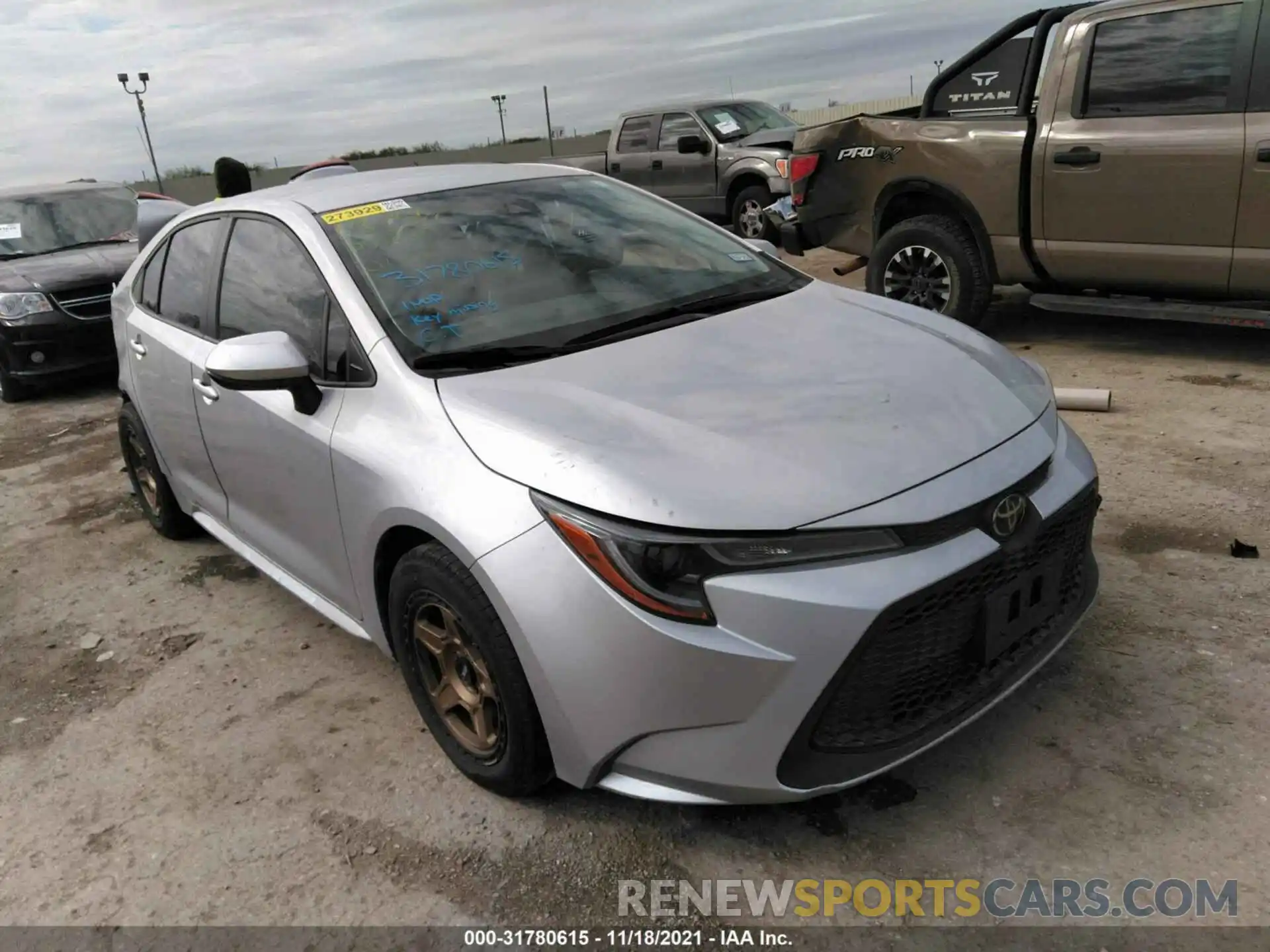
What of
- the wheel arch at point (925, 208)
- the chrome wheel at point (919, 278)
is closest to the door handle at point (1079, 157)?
the wheel arch at point (925, 208)

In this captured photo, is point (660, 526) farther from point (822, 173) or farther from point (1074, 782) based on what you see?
point (822, 173)

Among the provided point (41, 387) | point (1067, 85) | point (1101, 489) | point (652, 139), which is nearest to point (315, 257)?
point (1101, 489)

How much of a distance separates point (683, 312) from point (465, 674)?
1.26m

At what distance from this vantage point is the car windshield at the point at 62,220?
28.0 feet

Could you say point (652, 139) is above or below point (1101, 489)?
above

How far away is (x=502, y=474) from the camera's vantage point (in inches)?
92.0

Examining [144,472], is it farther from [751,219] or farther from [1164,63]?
[751,219]

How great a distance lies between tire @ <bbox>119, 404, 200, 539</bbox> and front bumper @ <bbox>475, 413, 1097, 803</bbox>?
283cm

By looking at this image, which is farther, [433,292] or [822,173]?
[822,173]

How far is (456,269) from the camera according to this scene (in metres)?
3.05

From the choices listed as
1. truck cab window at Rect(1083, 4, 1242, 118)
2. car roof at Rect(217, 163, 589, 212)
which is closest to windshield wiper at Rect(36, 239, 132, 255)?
car roof at Rect(217, 163, 589, 212)

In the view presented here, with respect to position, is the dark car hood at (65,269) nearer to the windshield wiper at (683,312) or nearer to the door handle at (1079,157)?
the windshield wiper at (683,312)

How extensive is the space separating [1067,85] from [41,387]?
775 centimetres

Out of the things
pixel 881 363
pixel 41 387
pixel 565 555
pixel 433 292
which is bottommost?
pixel 41 387
